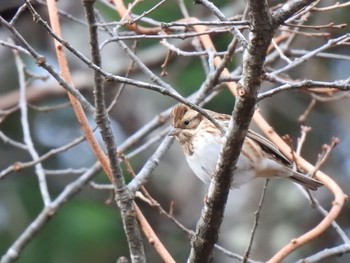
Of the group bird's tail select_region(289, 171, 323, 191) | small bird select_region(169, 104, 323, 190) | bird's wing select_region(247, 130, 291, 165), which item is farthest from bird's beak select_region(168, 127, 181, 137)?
bird's tail select_region(289, 171, 323, 191)

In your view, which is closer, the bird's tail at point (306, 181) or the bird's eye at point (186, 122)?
the bird's tail at point (306, 181)

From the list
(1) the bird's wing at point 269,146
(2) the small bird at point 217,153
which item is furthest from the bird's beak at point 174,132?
(1) the bird's wing at point 269,146

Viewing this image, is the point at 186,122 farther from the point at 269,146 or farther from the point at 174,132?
the point at 269,146

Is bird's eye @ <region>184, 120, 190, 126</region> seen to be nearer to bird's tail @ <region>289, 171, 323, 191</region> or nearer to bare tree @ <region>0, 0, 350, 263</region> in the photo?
bare tree @ <region>0, 0, 350, 263</region>

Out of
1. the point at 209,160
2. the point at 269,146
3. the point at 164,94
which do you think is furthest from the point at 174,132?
the point at 164,94

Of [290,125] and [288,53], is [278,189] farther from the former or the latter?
[288,53]

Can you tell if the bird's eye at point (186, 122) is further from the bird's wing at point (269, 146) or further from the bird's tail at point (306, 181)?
the bird's tail at point (306, 181)
